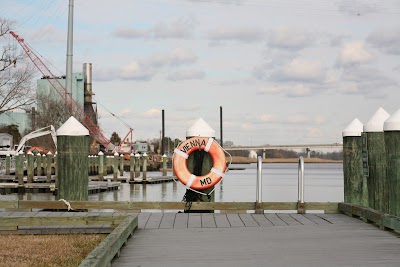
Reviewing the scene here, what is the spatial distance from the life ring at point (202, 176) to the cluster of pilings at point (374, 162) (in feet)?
7.82

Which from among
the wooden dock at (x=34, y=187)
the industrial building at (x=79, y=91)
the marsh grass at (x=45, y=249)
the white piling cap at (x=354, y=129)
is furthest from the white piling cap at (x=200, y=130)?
the industrial building at (x=79, y=91)

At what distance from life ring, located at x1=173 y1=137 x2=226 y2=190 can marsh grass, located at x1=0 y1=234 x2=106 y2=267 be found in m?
2.73

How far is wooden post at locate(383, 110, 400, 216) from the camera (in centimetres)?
1002

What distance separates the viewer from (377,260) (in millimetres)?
7094

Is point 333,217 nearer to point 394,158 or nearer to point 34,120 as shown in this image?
point 394,158

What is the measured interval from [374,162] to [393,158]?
6.22ft

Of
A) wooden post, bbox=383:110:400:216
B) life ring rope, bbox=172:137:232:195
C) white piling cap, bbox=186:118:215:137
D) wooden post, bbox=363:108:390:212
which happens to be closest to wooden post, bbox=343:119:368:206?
wooden post, bbox=363:108:390:212

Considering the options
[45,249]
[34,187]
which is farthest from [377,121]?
[34,187]

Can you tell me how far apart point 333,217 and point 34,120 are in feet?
273

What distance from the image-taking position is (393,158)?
1009 cm

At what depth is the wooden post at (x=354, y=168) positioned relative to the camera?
43.8 feet

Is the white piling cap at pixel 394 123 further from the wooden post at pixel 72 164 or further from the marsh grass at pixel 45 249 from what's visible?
the wooden post at pixel 72 164

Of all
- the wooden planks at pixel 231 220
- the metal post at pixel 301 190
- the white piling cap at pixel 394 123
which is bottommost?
the wooden planks at pixel 231 220

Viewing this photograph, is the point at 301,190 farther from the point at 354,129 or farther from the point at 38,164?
the point at 38,164
